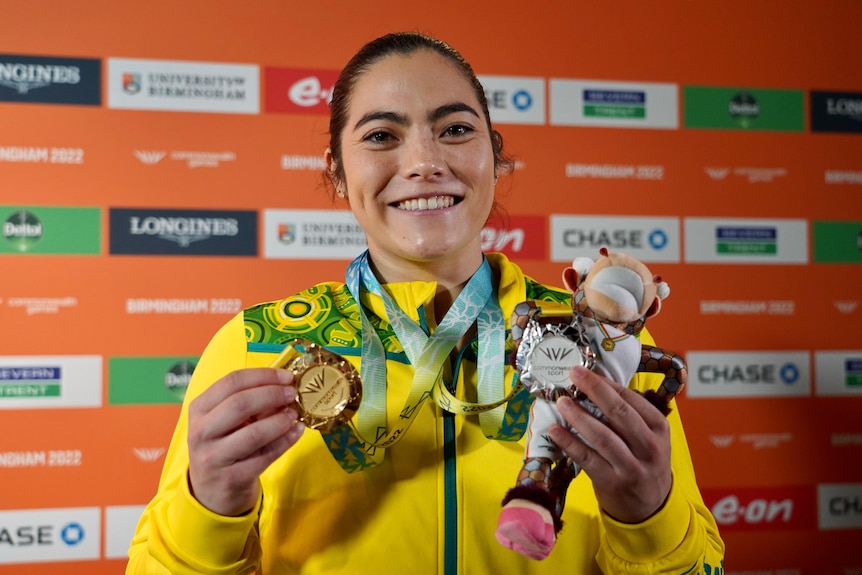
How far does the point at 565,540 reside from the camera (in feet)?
3.10

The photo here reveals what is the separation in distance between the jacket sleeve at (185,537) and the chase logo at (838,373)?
236 cm

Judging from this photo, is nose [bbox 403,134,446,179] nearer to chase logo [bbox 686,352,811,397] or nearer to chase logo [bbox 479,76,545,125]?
chase logo [bbox 479,76,545,125]

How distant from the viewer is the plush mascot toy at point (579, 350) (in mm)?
769

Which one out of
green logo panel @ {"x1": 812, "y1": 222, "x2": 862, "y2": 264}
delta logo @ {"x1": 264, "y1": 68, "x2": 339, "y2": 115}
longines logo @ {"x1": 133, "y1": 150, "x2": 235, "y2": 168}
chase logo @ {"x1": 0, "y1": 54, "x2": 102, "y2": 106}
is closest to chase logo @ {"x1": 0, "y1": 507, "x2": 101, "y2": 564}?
longines logo @ {"x1": 133, "y1": 150, "x2": 235, "y2": 168}

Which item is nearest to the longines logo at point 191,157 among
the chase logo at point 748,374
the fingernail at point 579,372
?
the chase logo at point 748,374

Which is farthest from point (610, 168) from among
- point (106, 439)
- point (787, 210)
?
point (106, 439)

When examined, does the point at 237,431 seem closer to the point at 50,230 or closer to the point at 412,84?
the point at 412,84

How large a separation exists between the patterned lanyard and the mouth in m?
0.11

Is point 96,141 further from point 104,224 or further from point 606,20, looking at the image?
point 606,20

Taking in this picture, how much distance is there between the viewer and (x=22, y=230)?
231 cm

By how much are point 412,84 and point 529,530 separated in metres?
0.59

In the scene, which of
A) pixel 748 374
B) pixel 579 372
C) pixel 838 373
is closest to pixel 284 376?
pixel 579 372

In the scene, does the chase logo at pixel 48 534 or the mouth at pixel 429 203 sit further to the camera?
the chase logo at pixel 48 534

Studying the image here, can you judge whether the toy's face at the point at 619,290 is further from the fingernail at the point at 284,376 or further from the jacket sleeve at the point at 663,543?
the fingernail at the point at 284,376
